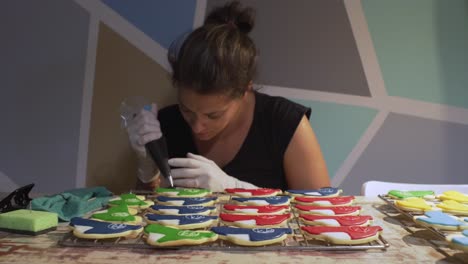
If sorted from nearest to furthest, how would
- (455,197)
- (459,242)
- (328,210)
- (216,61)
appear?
(459,242) → (328,210) → (455,197) → (216,61)

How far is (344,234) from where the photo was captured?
66cm

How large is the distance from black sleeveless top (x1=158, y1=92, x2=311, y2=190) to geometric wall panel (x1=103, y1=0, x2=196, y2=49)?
431 mm

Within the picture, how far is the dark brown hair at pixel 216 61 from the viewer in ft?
3.92

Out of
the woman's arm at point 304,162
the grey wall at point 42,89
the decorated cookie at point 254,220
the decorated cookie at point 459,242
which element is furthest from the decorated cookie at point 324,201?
the grey wall at point 42,89

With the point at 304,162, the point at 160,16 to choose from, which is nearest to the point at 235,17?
the point at 160,16

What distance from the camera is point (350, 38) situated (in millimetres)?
1625

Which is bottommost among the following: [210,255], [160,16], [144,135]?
[210,255]

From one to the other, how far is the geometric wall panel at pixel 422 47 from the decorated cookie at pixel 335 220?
0.99 m

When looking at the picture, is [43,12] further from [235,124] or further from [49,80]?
[235,124]

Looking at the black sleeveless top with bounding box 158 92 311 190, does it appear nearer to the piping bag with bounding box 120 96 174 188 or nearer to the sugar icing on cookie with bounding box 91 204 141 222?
the piping bag with bounding box 120 96 174 188

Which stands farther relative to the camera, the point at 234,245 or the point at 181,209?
the point at 181,209

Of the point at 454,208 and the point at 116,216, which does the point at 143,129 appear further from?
the point at 454,208

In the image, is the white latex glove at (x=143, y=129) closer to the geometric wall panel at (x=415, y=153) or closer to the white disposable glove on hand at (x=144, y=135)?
the white disposable glove on hand at (x=144, y=135)

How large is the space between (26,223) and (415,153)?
4.45 ft
